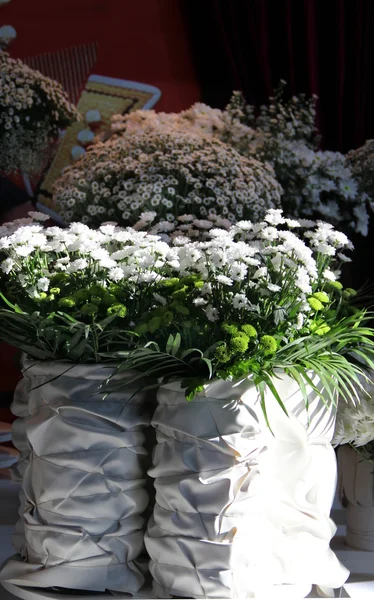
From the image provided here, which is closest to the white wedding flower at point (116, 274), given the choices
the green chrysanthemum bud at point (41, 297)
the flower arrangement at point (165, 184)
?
the green chrysanthemum bud at point (41, 297)

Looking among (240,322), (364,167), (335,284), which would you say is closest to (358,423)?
(335,284)

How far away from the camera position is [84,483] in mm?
1117

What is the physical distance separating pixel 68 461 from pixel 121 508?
11 cm

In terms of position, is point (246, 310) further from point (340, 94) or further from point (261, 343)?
point (340, 94)

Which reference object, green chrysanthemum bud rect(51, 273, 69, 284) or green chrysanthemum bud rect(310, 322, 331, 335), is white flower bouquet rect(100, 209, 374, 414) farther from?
green chrysanthemum bud rect(51, 273, 69, 284)

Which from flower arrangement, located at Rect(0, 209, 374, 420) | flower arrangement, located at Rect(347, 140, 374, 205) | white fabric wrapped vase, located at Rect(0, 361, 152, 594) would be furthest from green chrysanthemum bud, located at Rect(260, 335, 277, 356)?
flower arrangement, located at Rect(347, 140, 374, 205)

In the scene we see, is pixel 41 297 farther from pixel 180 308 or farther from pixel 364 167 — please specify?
pixel 364 167

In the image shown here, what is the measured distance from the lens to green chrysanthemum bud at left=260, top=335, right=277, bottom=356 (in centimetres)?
106

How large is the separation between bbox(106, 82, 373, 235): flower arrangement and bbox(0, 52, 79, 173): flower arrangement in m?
0.21

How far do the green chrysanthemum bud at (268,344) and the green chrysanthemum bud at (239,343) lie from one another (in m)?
0.04

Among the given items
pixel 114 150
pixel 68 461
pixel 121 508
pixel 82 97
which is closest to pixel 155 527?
pixel 121 508

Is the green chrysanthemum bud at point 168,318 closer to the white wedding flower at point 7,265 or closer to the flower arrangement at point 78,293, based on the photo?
the flower arrangement at point 78,293

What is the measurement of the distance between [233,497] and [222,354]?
21cm

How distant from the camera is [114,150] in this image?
7.45 ft
